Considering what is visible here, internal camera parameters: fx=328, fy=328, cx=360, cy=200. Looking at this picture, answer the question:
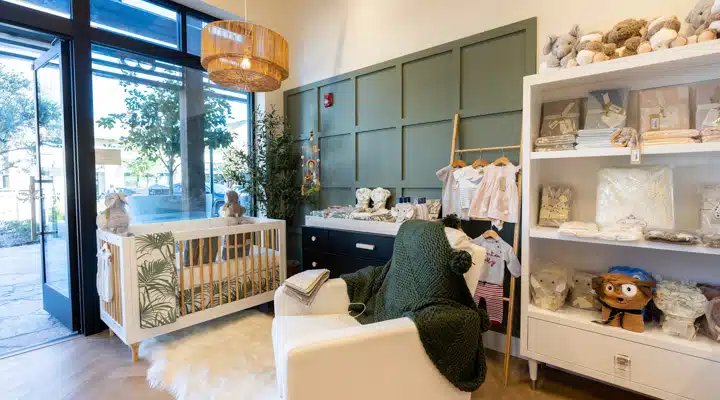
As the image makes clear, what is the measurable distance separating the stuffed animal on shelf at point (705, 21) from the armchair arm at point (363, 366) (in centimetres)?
176

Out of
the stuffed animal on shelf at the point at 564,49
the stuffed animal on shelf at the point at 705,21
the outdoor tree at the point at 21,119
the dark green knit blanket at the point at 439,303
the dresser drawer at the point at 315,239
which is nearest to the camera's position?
the dark green knit blanket at the point at 439,303

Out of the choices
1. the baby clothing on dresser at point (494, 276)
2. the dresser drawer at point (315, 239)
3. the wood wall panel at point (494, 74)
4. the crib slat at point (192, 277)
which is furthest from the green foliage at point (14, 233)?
the wood wall panel at point (494, 74)

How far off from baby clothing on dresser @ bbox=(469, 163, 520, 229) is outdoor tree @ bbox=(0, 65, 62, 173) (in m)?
3.22

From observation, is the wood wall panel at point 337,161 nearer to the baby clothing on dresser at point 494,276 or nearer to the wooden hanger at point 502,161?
the wooden hanger at point 502,161

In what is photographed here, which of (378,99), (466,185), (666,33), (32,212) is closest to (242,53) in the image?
(378,99)

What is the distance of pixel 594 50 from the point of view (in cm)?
168

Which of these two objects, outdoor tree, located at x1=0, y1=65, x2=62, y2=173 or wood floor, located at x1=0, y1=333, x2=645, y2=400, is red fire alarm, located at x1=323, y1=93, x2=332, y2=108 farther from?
wood floor, located at x1=0, y1=333, x2=645, y2=400

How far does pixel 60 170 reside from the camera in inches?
103

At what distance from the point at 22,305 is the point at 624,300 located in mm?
4648

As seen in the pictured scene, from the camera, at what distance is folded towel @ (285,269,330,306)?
5.60ft

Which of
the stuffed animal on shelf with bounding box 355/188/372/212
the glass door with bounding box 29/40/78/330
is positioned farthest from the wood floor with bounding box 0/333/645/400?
the stuffed animal on shelf with bounding box 355/188/372/212

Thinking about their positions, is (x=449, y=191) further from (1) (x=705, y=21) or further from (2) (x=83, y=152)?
(2) (x=83, y=152)

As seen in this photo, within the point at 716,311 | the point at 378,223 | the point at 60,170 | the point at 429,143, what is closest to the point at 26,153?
the point at 60,170

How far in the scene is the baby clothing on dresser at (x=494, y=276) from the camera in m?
2.06
